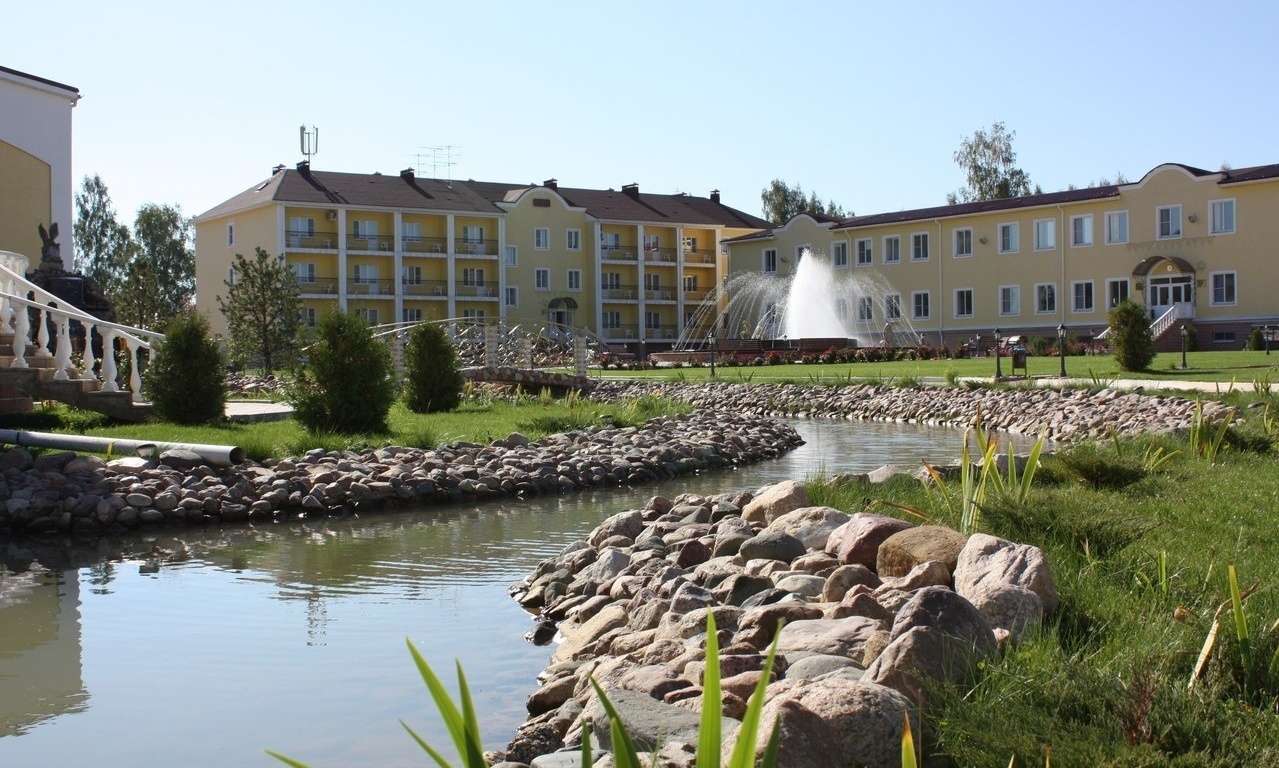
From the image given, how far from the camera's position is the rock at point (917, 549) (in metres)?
6.44

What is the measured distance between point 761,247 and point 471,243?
46.9 ft

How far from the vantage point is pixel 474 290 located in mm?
63031

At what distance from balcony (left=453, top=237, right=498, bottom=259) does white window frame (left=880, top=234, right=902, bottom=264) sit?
19.4 metres

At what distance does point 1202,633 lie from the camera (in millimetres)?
4781

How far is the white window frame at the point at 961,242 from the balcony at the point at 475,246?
74.0 feet

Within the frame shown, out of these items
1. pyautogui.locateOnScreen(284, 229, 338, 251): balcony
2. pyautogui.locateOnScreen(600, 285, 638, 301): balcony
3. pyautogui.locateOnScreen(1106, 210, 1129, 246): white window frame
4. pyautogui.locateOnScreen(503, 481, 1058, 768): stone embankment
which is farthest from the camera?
pyautogui.locateOnScreen(600, 285, 638, 301): balcony

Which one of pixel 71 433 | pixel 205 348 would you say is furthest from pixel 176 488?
pixel 205 348

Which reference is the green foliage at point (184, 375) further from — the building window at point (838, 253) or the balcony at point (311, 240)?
the building window at point (838, 253)

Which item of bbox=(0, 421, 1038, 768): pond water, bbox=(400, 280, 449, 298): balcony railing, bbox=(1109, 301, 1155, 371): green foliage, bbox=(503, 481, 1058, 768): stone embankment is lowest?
bbox=(0, 421, 1038, 768): pond water

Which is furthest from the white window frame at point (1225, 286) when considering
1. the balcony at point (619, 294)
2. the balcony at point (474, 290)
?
the balcony at point (474, 290)

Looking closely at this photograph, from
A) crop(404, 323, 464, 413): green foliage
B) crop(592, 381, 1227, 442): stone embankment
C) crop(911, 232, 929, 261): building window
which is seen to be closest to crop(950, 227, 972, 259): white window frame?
crop(911, 232, 929, 261): building window

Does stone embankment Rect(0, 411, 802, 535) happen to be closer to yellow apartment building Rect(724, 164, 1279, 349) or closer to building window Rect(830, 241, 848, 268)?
yellow apartment building Rect(724, 164, 1279, 349)

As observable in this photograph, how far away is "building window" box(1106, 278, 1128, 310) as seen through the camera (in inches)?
1914

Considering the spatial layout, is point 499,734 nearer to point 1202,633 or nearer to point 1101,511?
point 1202,633
